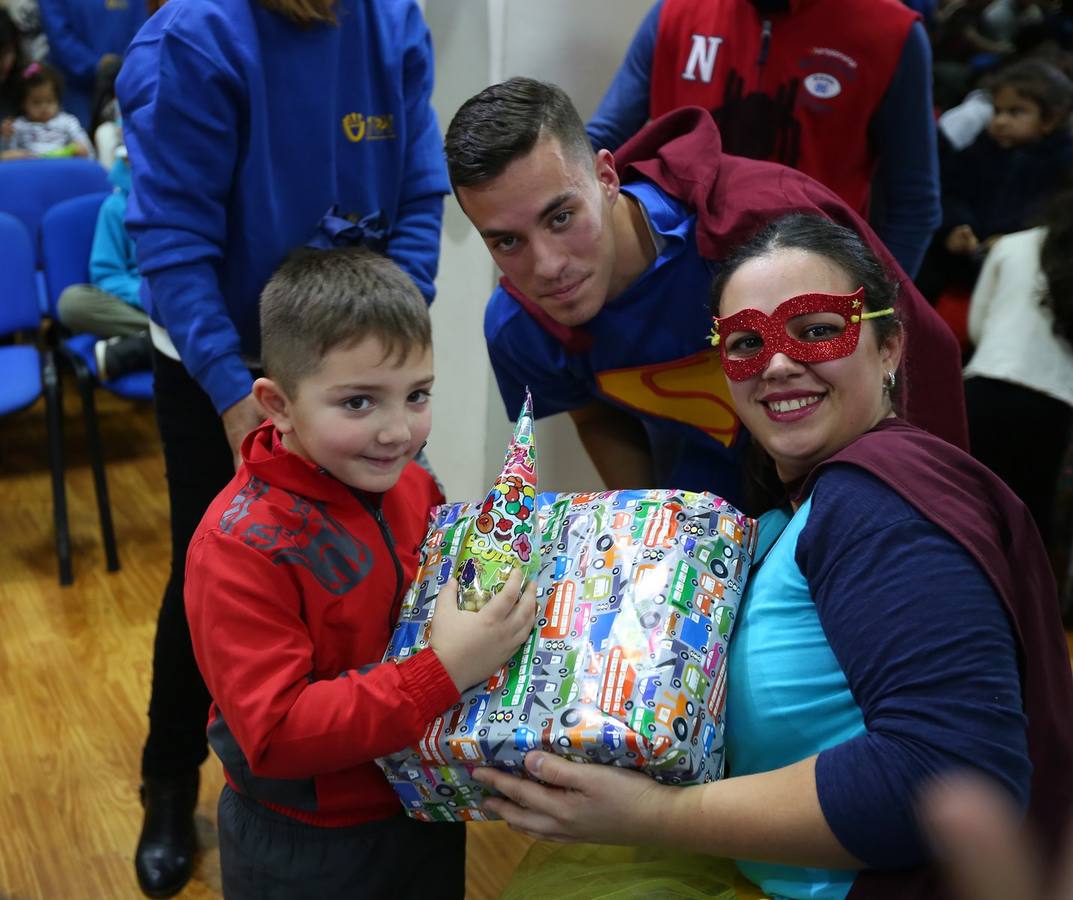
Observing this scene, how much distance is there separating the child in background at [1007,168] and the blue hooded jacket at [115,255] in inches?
104

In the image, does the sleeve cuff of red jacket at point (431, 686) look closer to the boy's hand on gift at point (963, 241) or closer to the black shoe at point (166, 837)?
the black shoe at point (166, 837)

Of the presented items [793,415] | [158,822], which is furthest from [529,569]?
[158,822]

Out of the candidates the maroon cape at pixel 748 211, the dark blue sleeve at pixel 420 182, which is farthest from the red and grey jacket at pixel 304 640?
the dark blue sleeve at pixel 420 182

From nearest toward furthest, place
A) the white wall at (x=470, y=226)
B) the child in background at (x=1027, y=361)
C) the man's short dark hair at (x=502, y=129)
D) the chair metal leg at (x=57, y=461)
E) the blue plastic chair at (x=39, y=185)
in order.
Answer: the man's short dark hair at (x=502, y=129) → the white wall at (x=470, y=226) → the child in background at (x=1027, y=361) → the chair metal leg at (x=57, y=461) → the blue plastic chair at (x=39, y=185)

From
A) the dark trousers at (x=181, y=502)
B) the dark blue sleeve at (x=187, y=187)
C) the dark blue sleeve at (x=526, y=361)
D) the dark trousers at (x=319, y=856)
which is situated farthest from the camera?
the dark trousers at (x=181, y=502)

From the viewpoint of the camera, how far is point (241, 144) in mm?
1870

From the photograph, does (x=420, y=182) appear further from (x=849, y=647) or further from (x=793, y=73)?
(x=849, y=647)

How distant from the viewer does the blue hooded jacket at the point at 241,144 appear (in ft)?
5.89

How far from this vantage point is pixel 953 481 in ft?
4.10

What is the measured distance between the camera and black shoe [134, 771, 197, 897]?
224 centimetres

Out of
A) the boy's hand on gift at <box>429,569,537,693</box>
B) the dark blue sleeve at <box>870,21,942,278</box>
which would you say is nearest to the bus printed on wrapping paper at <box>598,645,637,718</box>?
the boy's hand on gift at <box>429,569,537,693</box>

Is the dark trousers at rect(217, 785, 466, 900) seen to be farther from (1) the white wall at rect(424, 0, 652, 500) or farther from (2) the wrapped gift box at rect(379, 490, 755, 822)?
(1) the white wall at rect(424, 0, 652, 500)

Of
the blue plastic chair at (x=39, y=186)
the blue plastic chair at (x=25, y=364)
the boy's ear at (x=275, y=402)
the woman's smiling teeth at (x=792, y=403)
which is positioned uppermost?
the woman's smiling teeth at (x=792, y=403)

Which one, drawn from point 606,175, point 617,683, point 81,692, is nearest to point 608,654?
point 617,683
